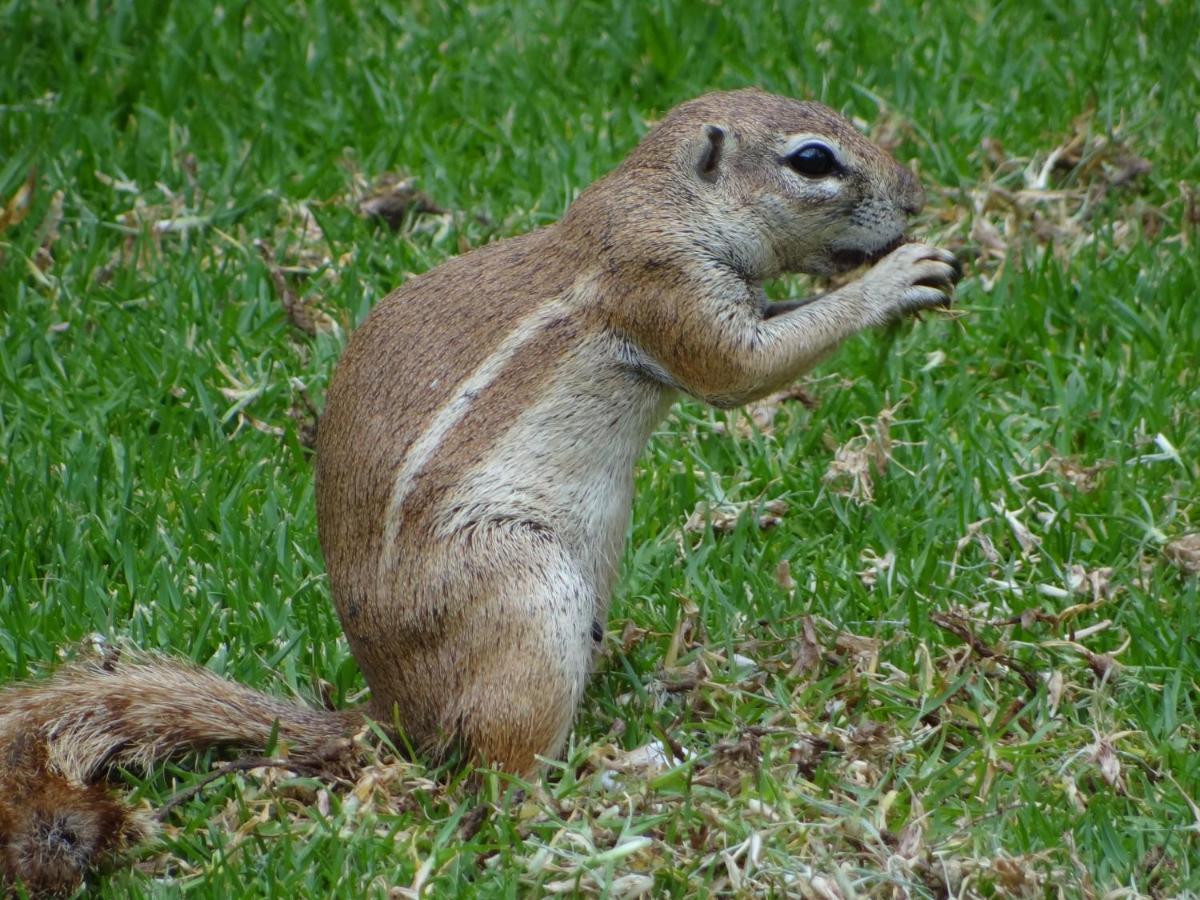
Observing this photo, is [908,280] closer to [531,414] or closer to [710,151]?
[710,151]

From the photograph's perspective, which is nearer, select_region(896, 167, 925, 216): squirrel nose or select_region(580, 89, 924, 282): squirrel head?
select_region(580, 89, 924, 282): squirrel head

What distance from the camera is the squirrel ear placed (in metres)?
4.21

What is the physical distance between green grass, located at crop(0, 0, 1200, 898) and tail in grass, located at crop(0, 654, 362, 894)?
13 cm

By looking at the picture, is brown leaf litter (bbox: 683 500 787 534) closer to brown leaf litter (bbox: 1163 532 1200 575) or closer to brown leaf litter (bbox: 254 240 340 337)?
brown leaf litter (bbox: 1163 532 1200 575)

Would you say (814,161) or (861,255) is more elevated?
(814,161)

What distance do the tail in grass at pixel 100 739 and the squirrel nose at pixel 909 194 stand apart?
1841 mm

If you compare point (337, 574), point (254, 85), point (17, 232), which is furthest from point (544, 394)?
point (254, 85)

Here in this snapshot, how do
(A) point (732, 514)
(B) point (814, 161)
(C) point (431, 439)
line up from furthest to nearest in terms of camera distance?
(A) point (732, 514) → (B) point (814, 161) → (C) point (431, 439)

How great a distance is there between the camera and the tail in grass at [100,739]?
349cm

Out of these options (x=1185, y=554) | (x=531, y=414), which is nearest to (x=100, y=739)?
(x=531, y=414)

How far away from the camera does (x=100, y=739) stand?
12.6 feet

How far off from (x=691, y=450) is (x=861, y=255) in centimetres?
126

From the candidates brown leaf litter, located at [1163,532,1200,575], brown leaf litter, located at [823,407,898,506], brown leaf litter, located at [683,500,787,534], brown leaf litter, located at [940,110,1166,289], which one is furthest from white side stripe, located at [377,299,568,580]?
brown leaf litter, located at [940,110,1166,289]

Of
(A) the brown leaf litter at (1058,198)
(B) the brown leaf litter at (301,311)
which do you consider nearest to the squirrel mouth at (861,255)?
(A) the brown leaf litter at (1058,198)
